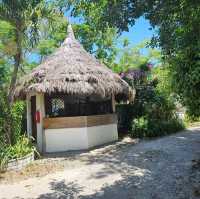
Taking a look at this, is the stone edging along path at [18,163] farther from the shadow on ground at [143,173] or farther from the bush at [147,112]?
the bush at [147,112]

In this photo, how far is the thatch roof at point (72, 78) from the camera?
12812 mm

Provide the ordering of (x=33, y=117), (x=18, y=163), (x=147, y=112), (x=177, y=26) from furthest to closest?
(x=147, y=112) → (x=33, y=117) → (x=18, y=163) → (x=177, y=26)

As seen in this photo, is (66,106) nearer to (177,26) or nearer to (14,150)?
(14,150)

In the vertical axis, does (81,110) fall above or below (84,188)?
above

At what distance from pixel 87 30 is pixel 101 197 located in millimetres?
18378

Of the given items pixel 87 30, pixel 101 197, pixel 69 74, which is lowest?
pixel 101 197

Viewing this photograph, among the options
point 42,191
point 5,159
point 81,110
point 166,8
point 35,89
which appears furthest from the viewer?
point 81,110

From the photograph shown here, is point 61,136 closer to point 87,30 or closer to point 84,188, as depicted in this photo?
point 84,188

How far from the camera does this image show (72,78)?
42.9ft

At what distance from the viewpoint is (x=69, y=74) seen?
1323 cm

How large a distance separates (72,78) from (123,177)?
5401 mm

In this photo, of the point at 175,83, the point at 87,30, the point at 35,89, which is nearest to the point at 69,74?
the point at 35,89

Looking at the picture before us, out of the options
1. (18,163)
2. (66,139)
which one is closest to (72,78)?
(66,139)

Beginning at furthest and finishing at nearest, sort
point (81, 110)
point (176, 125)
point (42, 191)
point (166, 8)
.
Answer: point (176, 125) < point (81, 110) < point (42, 191) < point (166, 8)
